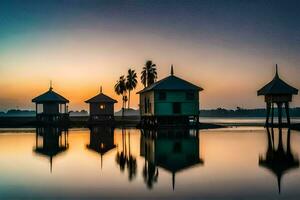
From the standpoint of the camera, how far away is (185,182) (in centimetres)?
1346

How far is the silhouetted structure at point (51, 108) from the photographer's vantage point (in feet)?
216

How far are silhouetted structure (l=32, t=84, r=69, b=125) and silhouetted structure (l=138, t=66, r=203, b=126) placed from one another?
848 inches

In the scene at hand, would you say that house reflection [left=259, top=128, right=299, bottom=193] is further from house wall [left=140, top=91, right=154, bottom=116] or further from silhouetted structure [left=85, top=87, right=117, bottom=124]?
silhouetted structure [left=85, top=87, right=117, bottom=124]

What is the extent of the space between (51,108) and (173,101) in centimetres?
2620

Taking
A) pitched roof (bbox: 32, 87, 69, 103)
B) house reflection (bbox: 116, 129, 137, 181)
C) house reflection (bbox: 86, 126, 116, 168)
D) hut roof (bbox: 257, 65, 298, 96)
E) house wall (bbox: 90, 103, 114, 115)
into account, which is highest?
hut roof (bbox: 257, 65, 298, 96)

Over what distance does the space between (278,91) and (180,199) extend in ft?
142

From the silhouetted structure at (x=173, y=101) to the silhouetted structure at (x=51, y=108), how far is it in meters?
21.5

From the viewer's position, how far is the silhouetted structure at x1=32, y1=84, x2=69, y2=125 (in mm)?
65875

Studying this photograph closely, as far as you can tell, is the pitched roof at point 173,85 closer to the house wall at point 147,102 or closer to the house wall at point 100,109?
the house wall at point 147,102

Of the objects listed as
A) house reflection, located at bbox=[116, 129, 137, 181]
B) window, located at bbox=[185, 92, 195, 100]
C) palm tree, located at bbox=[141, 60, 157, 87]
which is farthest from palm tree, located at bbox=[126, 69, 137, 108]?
house reflection, located at bbox=[116, 129, 137, 181]

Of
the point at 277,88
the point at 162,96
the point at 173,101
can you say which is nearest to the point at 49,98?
the point at 162,96

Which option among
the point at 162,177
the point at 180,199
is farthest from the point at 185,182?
the point at 180,199

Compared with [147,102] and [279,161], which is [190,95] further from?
[279,161]

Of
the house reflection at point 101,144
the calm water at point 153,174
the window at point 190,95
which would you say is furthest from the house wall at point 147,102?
the calm water at point 153,174
